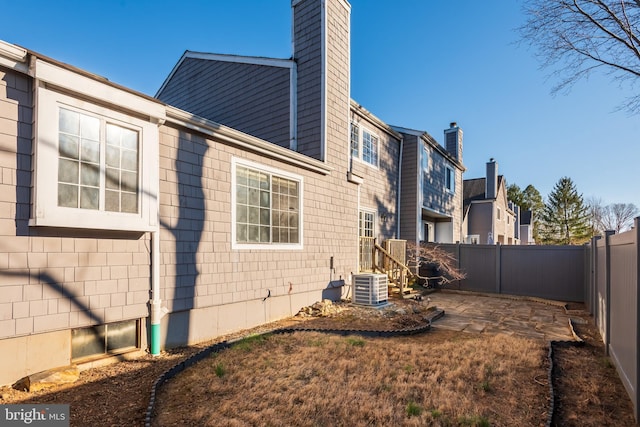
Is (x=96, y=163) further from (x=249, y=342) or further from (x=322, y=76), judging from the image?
(x=322, y=76)

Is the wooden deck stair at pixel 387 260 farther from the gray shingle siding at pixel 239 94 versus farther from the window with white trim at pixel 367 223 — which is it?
the gray shingle siding at pixel 239 94

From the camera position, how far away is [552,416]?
2.95 meters

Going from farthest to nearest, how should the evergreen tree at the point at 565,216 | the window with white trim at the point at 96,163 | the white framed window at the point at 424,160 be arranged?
the evergreen tree at the point at 565,216
the white framed window at the point at 424,160
the window with white trim at the point at 96,163

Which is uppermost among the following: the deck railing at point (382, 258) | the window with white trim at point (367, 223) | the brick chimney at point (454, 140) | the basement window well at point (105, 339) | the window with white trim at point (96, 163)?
the brick chimney at point (454, 140)

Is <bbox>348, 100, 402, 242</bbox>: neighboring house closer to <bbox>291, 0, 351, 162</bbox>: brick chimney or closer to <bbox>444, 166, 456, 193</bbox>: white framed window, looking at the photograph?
<bbox>291, 0, 351, 162</bbox>: brick chimney

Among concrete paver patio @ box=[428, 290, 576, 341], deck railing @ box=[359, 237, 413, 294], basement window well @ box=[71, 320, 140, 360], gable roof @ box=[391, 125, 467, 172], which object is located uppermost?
Answer: gable roof @ box=[391, 125, 467, 172]

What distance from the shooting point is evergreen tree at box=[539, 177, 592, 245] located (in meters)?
42.3

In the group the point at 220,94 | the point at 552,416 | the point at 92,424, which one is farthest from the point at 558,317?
the point at 220,94

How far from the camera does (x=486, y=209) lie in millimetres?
23062

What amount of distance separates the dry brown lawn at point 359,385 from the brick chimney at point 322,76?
197 inches

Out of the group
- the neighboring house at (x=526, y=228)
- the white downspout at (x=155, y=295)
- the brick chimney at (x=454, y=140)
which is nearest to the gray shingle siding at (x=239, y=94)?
the white downspout at (x=155, y=295)

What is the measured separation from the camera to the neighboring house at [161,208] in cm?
360

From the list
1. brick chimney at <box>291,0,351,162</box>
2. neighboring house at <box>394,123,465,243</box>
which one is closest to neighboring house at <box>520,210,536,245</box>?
neighboring house at <box>394,123,465,243</box>
